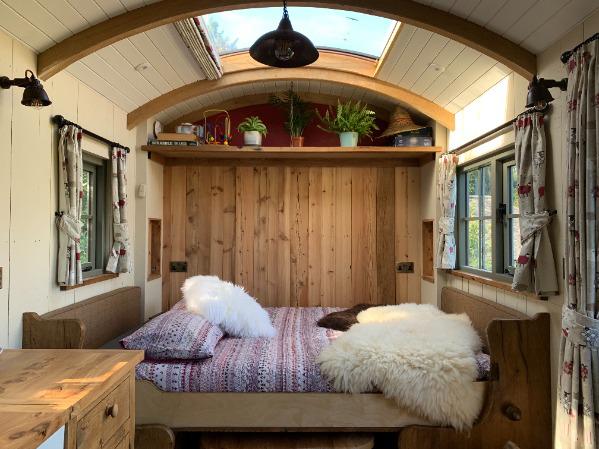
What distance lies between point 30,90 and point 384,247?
9.62ft

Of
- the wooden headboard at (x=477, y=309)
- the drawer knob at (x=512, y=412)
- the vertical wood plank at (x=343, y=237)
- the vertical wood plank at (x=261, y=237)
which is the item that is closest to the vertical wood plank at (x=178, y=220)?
the vertical wood plank at (x=261, y=237)

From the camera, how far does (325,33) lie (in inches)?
119

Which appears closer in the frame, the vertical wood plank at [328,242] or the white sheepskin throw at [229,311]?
the white sheepskin throw at [229,311]

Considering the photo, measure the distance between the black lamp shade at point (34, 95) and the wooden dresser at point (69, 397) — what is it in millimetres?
1046

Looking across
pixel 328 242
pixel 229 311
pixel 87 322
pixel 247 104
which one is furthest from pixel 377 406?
pixel 247 104

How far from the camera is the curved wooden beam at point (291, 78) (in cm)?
321

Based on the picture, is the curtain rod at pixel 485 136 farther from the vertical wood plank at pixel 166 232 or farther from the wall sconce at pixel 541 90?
the vertical wood plank at pixel 166 232

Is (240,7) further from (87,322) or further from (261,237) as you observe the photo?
(261,237)

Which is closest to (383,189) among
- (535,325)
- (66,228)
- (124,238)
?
(535,325)

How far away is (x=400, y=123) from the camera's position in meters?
3.54

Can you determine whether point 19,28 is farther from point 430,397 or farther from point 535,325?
point 535,325

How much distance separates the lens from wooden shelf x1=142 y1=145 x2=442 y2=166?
11.2 feet

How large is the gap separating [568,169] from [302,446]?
5.86ft

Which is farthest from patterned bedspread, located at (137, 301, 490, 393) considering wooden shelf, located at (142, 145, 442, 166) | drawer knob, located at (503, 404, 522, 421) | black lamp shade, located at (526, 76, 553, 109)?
wooden shelf, located at (142, 145, 442, 166)
